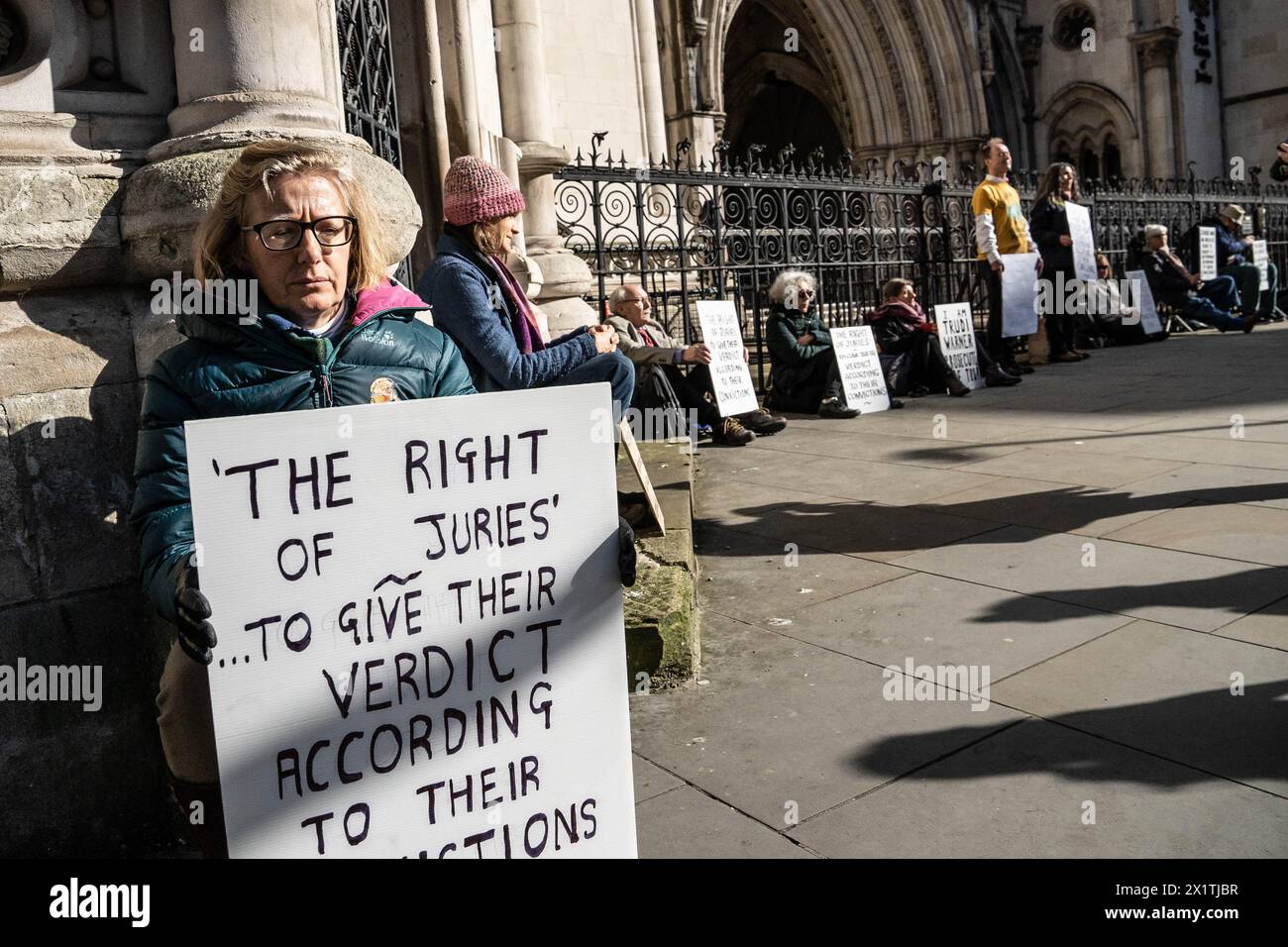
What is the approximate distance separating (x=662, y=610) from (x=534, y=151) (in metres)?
6.24

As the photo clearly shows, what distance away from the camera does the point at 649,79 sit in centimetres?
1442

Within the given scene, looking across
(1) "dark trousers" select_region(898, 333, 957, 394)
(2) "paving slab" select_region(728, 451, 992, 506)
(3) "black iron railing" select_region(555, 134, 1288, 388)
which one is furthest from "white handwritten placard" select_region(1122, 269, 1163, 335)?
(2) "paving slab" select_region(728, 451, 992, 506)

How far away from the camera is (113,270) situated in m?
3.00

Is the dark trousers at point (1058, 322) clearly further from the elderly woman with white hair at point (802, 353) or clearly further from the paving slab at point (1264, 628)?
the paving slab at point (1264, 628)

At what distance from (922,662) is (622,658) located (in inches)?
63.2

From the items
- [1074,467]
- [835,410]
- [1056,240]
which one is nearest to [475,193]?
[1074,467]

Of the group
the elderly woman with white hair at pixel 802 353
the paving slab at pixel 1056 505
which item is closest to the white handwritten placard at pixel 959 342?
the elderly woman with white hair at pixel 802 353

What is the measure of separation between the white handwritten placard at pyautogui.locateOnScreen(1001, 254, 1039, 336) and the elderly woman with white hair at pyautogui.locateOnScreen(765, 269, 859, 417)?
2.59 meters

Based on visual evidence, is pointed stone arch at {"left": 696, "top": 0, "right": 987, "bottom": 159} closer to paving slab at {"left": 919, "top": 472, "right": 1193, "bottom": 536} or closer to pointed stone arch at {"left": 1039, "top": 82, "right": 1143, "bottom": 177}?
Result: pointed stone arch at {"left": 1039, "top": 82, "right": 1143, "bottom": 177}

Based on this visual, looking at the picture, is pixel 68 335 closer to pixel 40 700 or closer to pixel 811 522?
pixel 40 700

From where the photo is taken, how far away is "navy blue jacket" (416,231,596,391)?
12.9 feet

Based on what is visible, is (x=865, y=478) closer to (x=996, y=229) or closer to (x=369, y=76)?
(x=369, y=76)

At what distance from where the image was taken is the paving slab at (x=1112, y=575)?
3.84 meters
